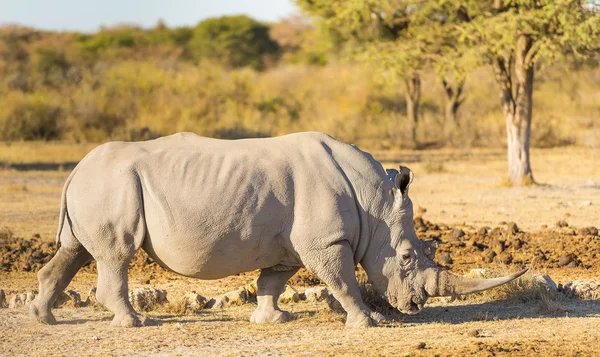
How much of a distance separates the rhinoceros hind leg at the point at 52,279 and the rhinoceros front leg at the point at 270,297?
1538 millimetres

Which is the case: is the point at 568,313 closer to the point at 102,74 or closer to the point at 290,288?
the point at 290,288

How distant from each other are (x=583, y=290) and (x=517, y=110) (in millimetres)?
11306

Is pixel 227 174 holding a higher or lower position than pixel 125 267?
higher

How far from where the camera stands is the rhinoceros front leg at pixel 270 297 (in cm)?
825

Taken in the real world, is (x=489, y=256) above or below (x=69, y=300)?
below

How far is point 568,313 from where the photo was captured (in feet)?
28.3

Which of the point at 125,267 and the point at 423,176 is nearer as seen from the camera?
the point at 125,267

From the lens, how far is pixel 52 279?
8148 mm

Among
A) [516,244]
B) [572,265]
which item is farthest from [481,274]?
[516,244]

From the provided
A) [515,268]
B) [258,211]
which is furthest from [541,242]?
[258,211]

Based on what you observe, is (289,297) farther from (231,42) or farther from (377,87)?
(231,42)

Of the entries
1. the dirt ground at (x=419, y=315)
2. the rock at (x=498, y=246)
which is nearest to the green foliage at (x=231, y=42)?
the dirt ground at (x=419, y=315)

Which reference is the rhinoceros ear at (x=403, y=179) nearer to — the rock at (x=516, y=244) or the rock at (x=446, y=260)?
the rock at (x=446, y=260)

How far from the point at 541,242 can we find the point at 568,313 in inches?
160
